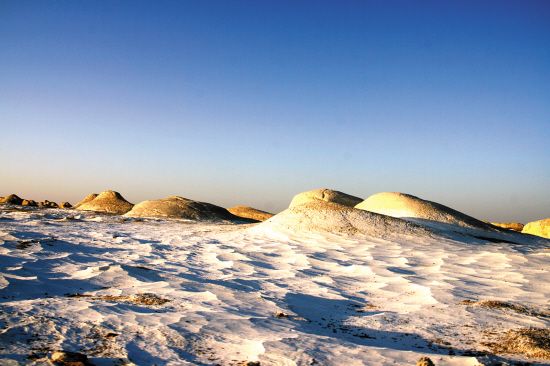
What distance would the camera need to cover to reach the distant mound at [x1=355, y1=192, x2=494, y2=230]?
1747 centimetres

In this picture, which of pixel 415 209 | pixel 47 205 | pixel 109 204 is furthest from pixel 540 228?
pixel 47 205

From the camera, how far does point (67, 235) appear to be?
1077 cm

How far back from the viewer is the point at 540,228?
26.1 meters

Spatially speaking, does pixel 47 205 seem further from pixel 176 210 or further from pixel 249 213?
pixel 176 210

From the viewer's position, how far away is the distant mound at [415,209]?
17.5m

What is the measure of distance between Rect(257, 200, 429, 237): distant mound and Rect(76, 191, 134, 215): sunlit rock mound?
64.7 feet

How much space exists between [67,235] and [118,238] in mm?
1285

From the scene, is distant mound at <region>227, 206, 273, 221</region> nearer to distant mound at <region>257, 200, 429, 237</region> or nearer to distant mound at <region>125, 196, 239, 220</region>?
distant mound at <region>125, 196, 239, 220</region>

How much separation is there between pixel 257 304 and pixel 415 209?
15262mm

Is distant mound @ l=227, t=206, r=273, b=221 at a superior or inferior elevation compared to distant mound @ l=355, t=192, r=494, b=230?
inferior

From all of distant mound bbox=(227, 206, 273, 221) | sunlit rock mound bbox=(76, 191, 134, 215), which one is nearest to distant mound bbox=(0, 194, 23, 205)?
sunlit rock mound bbox=(76, 191, 134, 215)

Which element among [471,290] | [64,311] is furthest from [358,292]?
[64,311]

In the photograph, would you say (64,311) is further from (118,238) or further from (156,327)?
(118,238)

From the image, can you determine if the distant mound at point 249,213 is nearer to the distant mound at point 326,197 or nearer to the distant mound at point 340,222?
the distant mound at point 326,197
